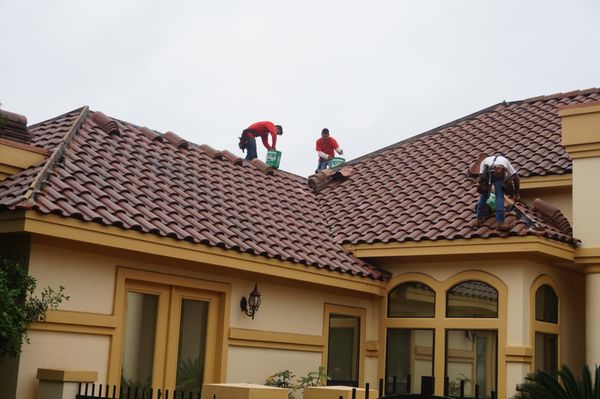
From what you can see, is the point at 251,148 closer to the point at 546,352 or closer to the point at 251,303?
the point at 251,303

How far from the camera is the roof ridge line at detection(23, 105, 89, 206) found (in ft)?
32.9

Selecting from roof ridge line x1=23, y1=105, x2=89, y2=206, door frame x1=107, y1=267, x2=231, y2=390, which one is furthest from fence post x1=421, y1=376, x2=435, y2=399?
door frame x1=107, y1=267, x2=231, y2=390

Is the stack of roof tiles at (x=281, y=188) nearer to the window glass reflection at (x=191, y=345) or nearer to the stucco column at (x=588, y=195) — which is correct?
the stucco column at (x=588, y=195)

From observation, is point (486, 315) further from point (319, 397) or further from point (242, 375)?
point (319, 397)

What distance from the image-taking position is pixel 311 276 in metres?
13.5

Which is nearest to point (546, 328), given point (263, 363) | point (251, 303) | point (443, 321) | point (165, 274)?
point (443, 321)

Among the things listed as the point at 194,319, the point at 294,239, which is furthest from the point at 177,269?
the point at 294,239

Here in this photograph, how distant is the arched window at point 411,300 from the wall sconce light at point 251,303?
315 centimetres

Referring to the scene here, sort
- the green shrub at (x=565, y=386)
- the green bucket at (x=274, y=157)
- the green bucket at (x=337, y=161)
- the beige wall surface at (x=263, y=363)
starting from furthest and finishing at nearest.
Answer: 1. the green bucket at (x=337, y=161)
2. the green bucket at (x=274, y=157)
3. the beige wall surface at (x=263, y=363)
4. the green shrub at (x=565, y=386)

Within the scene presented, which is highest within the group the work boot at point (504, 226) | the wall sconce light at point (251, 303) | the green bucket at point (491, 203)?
the green bucket at point (491, 203)

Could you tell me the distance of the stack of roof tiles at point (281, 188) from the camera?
11482 millimetres

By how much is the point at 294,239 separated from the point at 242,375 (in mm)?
2597

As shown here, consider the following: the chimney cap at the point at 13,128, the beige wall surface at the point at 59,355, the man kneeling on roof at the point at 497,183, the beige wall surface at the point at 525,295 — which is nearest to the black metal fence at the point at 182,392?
the beige wall surface at the point at 59,355

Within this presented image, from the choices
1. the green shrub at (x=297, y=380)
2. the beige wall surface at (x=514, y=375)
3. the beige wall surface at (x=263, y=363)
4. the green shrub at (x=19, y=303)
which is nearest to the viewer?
the green shrub at (x=19, y=303)
